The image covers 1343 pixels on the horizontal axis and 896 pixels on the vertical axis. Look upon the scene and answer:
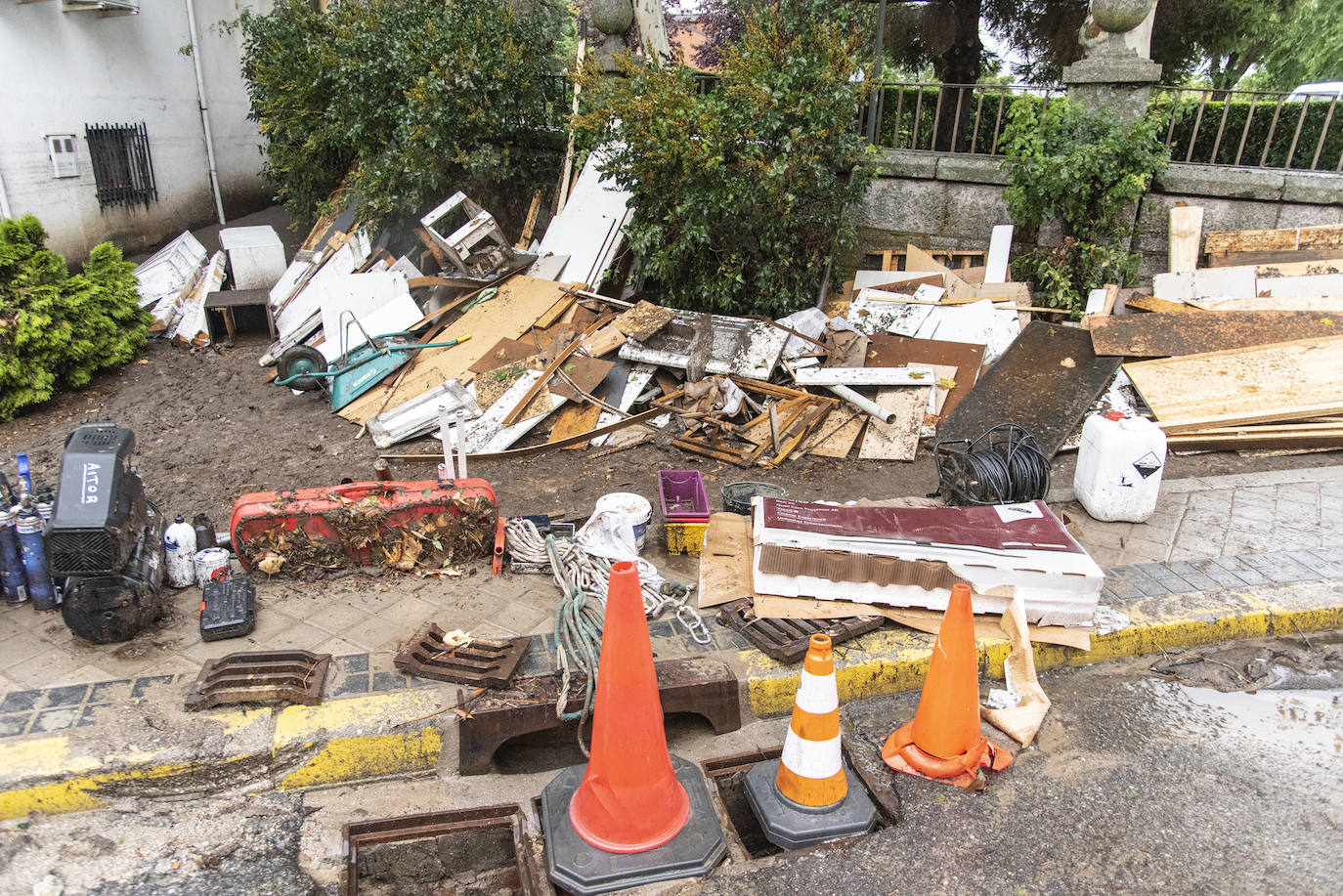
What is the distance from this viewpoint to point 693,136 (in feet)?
24.6

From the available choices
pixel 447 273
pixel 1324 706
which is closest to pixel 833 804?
pixel 1324 706

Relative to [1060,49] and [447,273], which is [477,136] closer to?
[447,273]

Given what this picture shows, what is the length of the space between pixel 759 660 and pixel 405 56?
26.2 ft

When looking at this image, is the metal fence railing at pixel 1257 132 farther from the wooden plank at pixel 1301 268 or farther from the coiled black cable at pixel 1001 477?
the coiled black cable at pixel 1001 477

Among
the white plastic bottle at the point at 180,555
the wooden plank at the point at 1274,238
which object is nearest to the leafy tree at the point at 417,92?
the white plastic bottle at the point at 180,555

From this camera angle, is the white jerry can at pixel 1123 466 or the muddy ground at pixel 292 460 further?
the muddy ground at pixel 292 460

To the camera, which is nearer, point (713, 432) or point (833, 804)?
point (833, 804)

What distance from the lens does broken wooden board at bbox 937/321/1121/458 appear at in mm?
6668

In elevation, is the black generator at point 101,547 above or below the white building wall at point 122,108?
below

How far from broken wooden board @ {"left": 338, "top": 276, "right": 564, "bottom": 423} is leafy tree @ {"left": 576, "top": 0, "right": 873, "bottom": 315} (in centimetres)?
123

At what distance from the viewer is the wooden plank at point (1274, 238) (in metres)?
7.49

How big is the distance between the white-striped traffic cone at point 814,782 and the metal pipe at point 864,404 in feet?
12.8

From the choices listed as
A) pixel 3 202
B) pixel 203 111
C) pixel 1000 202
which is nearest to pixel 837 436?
pixel 1000 202

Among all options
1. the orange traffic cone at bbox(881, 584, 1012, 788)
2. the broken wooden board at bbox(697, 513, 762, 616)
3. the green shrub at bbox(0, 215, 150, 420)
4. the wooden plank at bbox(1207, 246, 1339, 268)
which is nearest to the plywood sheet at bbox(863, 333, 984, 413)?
the wooden plank at bbox(1207, 246, 1339, 268)
